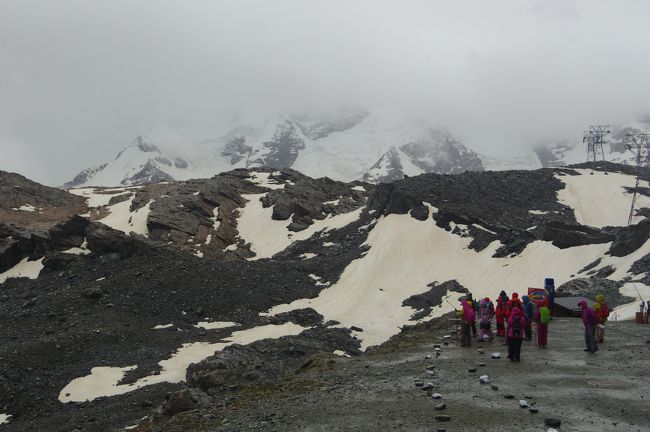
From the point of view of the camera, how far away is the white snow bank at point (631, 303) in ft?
106

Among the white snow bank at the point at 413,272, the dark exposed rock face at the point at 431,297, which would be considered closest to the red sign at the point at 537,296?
the white snow bank at the point at 413,272

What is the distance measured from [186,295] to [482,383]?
39.4m

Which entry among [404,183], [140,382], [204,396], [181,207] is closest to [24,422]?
[140,382]

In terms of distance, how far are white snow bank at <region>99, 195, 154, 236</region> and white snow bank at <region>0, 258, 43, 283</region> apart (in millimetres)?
13229

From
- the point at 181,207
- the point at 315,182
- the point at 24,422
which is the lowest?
the point at 24,422

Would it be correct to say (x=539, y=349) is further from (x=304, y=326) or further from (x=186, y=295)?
(x=186, y=295)

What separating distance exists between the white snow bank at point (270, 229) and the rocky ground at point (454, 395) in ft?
165

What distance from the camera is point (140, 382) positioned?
33312 mm

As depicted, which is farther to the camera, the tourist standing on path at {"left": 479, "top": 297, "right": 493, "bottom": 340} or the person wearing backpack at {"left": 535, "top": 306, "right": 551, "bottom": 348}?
the tourist standing on path at {"left": 479, "top": 297, "right": 493, "bottom": 340}

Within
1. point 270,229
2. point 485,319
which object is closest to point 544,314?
point 485,319

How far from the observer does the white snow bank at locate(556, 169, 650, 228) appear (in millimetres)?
77312

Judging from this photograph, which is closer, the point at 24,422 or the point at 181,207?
the point at 24,422

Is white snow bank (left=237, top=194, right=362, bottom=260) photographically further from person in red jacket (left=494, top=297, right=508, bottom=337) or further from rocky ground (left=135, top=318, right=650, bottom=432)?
rocky ground (left=135, top=318, right=650, bottom=432)

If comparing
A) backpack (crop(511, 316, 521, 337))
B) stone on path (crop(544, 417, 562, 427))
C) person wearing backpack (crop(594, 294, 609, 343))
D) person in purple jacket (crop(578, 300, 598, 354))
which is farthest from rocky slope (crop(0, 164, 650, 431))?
person wearing backpack (crop(594, 294, 609, 343))
